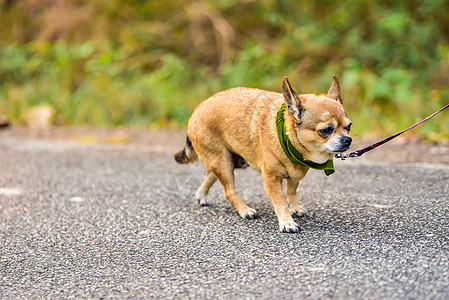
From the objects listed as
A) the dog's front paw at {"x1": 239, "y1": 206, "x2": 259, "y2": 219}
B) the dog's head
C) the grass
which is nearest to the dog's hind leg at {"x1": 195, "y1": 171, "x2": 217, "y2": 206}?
the dog's front paw at {"x1": 239, "y1": 206, "x2": 259, "y2": 219}

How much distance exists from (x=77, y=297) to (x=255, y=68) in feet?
24.9

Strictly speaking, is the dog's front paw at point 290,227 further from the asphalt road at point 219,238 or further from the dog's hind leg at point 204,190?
the dog's hind leg at point 204,190

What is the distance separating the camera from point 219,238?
3.93 meters

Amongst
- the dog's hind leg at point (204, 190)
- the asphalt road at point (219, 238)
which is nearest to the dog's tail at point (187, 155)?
the dog's hind leg at point (204, 190)

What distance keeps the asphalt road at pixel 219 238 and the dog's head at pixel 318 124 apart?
1.98 ft

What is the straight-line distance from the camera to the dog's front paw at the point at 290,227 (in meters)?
3.92

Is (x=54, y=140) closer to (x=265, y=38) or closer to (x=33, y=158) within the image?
(x=33, y=158)

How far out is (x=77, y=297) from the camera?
309 centimetres

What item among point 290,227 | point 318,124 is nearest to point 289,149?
point 318,124

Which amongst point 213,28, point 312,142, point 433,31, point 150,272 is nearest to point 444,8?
point 433,31

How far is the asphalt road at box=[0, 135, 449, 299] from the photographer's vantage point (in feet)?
10.2

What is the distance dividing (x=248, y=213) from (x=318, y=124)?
102 centimetres

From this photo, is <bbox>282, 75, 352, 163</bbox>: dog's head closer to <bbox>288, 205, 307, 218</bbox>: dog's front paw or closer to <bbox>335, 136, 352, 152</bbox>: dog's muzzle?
<bbox>335, 136, 352, 152</bbox>: dog's muzzle

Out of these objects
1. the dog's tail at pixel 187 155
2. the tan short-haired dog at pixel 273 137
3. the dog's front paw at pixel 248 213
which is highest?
the tan short-haired dog at pixel 273 137
